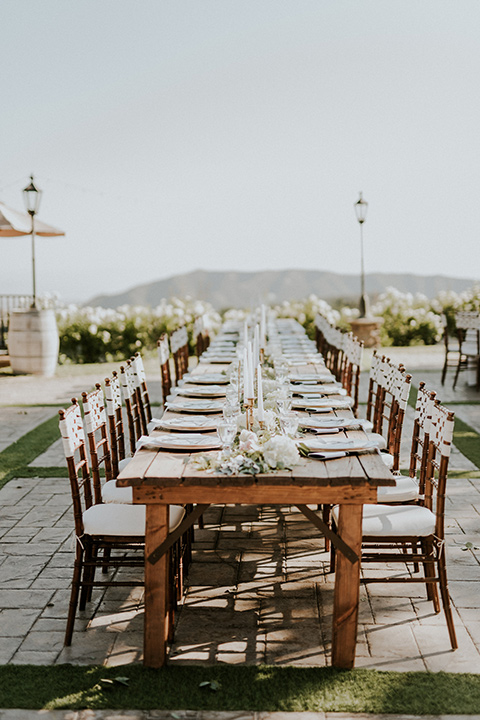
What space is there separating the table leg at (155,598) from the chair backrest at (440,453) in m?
1.15

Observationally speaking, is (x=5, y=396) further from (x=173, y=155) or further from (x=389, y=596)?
(x=173, y=155)

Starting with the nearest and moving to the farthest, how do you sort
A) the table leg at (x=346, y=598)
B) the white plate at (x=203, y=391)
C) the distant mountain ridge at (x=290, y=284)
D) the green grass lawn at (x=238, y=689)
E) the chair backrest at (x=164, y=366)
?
the green grass lawn at (x=238, y=689) → the table leg at (x=346, y=598) → the white plate at (x=203, y=391) → the chair backrest at (x=164, y=366) → the distant mountain ridge at (x=290, y=284)

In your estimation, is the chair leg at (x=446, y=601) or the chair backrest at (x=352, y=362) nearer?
the chair leg at (x=446, y=601)

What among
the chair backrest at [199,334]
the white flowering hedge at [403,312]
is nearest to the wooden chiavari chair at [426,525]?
the chair backrest at [199,334]

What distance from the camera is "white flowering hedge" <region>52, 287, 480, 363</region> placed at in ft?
43.1

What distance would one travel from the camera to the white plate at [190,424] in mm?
3406

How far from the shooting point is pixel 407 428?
7.12 m

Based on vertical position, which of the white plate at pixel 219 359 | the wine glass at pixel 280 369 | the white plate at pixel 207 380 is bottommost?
the white plate at pixel 207 380

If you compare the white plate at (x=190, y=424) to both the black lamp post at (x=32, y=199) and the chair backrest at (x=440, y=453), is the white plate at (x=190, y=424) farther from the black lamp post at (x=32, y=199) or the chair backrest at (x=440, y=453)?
the black lamp post at (x=32, y=199)

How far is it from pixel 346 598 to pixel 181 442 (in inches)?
37.2

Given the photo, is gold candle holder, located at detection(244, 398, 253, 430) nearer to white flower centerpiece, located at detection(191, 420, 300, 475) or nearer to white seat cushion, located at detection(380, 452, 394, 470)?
white flower centerpiece, located at detection(191, 420, 300, 475)

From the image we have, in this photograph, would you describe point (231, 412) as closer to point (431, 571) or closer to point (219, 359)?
point (431, 571)

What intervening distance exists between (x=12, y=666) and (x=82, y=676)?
0.98 feet

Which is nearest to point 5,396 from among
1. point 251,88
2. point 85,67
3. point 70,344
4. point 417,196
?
point 70,344
